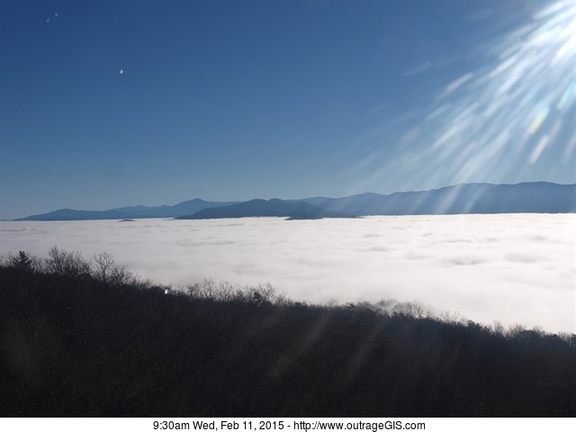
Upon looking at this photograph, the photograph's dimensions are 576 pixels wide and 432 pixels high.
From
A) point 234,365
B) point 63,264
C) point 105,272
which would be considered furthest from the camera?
point 63,264

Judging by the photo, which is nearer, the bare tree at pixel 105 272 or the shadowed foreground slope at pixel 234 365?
the shadowed foreground slope at pixel 234 365

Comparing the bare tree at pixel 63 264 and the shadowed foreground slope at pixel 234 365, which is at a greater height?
the bare tree at pixel 63 264

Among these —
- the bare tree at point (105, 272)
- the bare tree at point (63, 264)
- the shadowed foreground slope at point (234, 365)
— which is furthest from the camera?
the bare tree at point (63, 264)

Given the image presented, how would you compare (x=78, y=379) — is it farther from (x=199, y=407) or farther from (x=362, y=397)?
(x=362, y=397)

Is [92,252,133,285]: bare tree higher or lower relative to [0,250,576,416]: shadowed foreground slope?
higher

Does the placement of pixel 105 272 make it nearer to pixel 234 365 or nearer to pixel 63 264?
pixel 63 264

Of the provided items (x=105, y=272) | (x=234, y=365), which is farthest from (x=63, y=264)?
(x=234, y=365)

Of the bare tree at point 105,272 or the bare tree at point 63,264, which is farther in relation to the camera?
the bare tree at point 63,264

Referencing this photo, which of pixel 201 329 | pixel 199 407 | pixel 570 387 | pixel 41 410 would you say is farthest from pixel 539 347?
pixel 41 410

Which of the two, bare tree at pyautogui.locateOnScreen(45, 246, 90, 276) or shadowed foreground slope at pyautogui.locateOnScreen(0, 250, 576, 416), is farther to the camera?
bare tree at pyautogui.locateOnScreen(45, 246, 90, 276)

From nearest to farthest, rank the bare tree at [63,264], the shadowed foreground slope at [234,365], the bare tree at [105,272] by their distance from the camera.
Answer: the shadowed foreground slope at [234,365], the bare tree at [105,272], the bare tree at [63,264]
